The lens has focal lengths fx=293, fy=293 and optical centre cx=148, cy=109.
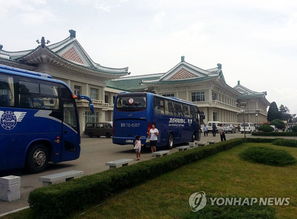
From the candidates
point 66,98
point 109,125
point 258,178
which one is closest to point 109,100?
point 109,125

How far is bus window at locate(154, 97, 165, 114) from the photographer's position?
15.2 m

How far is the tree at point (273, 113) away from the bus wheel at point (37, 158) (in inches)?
3622

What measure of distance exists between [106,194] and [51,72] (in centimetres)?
2439

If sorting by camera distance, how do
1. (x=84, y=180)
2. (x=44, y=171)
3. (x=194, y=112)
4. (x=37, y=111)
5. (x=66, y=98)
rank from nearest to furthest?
(x=84, y=180) → (x=37, y=111) → (x=44, y=171) → (x=66, y=98) → (x=194, y=112)

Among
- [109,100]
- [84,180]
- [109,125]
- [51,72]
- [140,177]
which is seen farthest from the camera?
[109,100]

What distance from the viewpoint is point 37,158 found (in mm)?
9359

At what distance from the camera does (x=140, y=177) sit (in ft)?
24.7

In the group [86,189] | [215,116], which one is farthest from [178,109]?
[215,116]

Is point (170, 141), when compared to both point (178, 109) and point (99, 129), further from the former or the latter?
point (99, 129)

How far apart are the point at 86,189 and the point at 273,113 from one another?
97615mm

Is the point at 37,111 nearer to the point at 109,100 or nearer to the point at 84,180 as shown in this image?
the point at 84,180

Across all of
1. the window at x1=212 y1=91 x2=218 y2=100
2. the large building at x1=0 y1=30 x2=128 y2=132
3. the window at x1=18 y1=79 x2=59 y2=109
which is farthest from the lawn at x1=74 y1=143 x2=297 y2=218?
the window at x1=212 y1=91 x2=218 y2=100

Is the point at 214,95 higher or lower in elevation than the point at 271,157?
higher

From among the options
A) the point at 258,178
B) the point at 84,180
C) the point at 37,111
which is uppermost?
the point at 37,111
